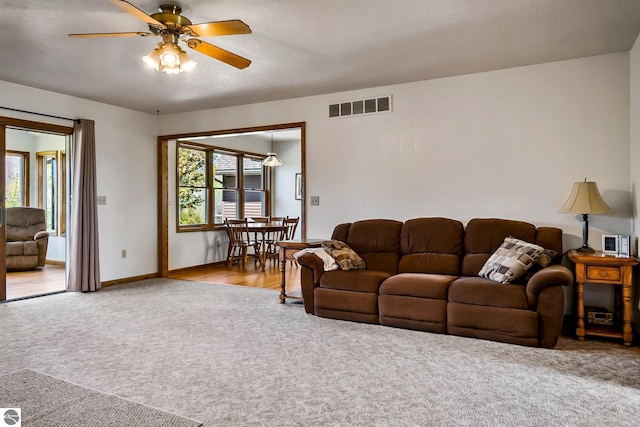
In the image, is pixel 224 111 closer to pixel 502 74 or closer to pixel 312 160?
pixel 312 160

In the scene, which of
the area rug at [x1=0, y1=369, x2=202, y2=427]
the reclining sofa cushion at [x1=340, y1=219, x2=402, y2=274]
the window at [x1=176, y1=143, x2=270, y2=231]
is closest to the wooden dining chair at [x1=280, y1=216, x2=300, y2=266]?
the window at [x1=176, y1=143, x2=270, y2=231]

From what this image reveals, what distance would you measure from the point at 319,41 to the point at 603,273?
9.59ft

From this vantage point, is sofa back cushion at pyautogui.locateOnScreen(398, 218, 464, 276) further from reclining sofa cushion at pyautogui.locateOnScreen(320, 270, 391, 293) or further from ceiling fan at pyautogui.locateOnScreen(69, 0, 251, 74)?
ceiling fan at pyautogui.locateOnScreen(69, 0, 251, 74)

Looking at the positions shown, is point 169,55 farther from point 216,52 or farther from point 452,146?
point 452,146

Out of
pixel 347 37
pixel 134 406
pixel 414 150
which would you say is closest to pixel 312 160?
pixel 414 150

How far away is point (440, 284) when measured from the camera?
3662 millimetres

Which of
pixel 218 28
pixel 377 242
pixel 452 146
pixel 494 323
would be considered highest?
pixel 218 28

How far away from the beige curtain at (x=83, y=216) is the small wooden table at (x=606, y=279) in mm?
5324

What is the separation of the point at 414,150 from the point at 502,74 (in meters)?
1.14

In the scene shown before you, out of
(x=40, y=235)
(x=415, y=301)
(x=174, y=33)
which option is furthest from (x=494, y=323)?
(x=40, y=235)

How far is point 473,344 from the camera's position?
3.37 m

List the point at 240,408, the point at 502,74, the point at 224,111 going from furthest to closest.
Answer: the point at 224,111, the point at 502,74, the point at 240,408

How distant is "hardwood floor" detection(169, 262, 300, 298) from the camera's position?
5951 millimetres

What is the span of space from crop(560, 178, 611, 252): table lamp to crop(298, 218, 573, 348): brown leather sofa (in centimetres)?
22
